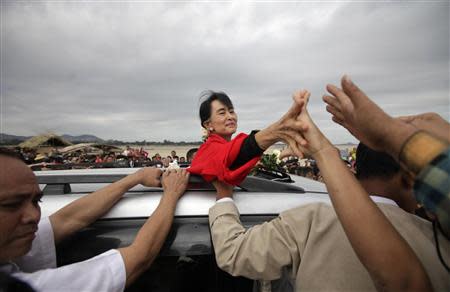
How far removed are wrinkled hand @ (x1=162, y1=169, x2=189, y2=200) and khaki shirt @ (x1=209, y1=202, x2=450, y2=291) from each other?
31 centimetres

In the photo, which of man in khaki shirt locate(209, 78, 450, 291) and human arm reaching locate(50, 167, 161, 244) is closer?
man in khaki shirt locate(209, 78, 450, 291)

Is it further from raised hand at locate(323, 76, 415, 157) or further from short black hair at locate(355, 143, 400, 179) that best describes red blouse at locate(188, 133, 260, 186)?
raised hand at locate(323, 76, 415, 157)

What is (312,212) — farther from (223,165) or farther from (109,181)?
(109,181)

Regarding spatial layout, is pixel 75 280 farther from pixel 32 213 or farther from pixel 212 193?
pixel 212 193

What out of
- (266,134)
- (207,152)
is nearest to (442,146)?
(266,134)

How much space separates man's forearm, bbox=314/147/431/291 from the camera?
0.78 metres

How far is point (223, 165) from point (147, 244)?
722 millimetres

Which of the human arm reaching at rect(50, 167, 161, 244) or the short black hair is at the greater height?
the short black hair

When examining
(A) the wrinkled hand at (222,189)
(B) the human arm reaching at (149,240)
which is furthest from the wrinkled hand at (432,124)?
(B) the human arm reaching at (149,240)

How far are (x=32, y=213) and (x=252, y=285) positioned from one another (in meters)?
1.10

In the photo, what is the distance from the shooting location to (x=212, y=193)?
1720mm

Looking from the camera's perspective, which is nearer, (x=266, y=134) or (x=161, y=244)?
(x=161, y=244)

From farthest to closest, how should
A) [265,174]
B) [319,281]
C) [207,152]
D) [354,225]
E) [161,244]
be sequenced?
[265,174] < [207,152] < [161,244] < [319,281] < [354,225]

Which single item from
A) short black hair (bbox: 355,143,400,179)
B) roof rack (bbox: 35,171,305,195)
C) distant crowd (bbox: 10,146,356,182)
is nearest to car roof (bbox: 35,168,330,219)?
roof rack (bbox: 35,171,305,195)
